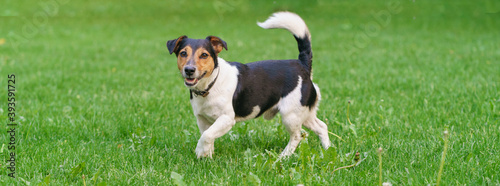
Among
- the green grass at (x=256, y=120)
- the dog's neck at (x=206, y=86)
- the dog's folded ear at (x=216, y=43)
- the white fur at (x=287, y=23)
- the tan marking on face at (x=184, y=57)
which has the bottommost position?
the green grass at (x=256, y=120)

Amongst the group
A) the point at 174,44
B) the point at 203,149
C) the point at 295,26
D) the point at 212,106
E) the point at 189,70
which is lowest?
the point at 203,149

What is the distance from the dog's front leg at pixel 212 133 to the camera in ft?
13.4

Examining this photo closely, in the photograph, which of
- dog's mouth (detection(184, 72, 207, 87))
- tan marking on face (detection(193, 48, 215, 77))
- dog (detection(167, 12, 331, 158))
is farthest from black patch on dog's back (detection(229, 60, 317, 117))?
dog's mouth (detection(184, 72, 207, 87))

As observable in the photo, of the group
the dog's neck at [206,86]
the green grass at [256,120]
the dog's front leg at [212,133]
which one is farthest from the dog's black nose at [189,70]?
the green grass at [256,120]

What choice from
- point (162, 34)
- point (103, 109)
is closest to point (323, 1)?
point (162, 34)

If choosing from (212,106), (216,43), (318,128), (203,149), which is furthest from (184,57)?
(318,128)

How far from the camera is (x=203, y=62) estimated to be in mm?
3965

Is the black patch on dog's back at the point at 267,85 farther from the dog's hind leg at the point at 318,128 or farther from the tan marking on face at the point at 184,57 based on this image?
the tan marking on face at the point at 184,57

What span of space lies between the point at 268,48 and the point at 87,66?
398cm

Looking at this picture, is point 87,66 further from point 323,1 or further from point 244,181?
point 323,1

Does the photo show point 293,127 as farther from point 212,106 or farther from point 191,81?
point 191,81

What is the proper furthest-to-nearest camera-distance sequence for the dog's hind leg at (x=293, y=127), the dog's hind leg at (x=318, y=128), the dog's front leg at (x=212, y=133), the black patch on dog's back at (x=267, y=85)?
1. the dog's hind leg at (x=318, y=128)
2. the dog's hind leg at (x=293, y=127)
3. the black patch on dog's back at (x=267, y=85)
4. the dog's front leg at (x=212, y=133)

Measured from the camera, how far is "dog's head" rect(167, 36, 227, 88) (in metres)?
3.88

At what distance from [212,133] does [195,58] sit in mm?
599
